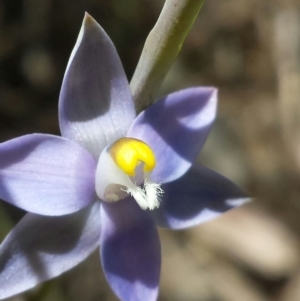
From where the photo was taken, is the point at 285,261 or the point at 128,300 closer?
Answer: the point at 128,300

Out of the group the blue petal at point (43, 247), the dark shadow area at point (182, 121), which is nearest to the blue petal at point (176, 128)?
the dark shadow area at point (182, 121)

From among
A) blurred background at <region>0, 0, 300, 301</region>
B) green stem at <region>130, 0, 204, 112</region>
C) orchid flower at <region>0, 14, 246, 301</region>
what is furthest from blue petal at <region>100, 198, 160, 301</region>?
blurred background at <region>0, 0, 300, 301</region>

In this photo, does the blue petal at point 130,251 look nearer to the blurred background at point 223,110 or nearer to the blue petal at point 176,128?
the blue petal at point 176,128

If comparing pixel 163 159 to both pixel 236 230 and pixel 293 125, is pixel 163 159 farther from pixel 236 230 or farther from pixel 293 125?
pixel 293 125

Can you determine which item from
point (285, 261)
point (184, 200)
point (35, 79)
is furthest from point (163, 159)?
point (285, 261)

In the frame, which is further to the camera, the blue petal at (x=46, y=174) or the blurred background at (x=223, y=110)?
the blurred background at (x=223, y=110)

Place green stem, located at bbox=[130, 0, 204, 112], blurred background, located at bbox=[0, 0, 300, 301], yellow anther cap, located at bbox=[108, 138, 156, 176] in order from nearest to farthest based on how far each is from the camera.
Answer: green stem, located at bbox=[130, 0, 204, 112], yellow anther cap, located at bbox=[108, 138, 156, 176], blurred background, located at bbox=[0, 0, 300, 301]

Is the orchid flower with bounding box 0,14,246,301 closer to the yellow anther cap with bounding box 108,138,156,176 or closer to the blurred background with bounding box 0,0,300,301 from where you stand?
the yellow anther cap with bounding box 108,138,156,176
